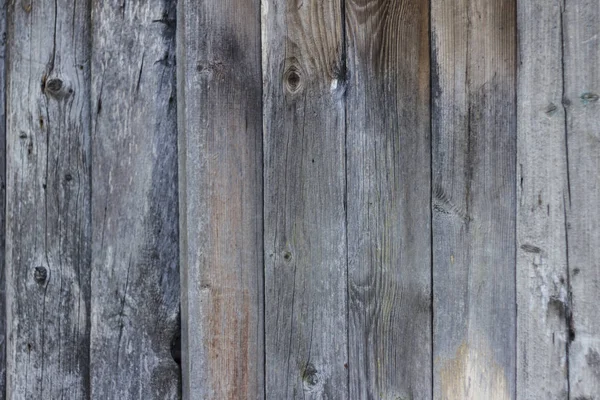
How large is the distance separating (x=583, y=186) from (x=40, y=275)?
1.20m

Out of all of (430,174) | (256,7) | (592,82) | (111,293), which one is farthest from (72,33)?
(592,82)

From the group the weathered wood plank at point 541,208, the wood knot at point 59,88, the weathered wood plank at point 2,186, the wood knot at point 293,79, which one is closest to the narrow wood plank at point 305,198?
the wood knot at point 293,79

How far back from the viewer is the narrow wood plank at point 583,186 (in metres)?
0.78

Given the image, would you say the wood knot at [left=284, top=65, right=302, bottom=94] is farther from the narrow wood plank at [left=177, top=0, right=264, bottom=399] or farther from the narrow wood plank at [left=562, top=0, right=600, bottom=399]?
the narrow wood plank at [left=562, top=0, right=600, bottom=399]

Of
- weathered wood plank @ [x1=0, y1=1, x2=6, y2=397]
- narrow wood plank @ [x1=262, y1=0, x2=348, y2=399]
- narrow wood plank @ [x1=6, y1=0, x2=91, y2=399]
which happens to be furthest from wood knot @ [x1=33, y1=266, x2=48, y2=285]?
narrow wood plank @ [x1=262, y1=0, x2=348, y2=399]

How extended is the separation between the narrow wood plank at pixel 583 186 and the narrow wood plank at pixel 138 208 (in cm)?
83

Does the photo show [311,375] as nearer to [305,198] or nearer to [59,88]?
[305,198]

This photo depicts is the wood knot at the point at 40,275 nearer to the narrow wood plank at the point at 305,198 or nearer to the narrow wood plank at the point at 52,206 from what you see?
the narrow wood plank at the point at 52,206

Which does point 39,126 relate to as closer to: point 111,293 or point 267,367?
point 111,293

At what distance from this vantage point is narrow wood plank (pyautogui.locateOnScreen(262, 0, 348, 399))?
36.0 inches

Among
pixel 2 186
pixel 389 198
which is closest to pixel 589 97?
pixel 389 198

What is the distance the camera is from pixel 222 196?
36.1 inches

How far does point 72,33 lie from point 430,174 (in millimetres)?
904

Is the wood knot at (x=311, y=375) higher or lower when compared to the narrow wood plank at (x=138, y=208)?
lower
